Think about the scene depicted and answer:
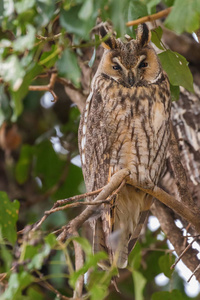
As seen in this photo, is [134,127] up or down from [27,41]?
down

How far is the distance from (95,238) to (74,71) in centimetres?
101

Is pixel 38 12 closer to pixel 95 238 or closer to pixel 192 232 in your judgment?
pixel 95 238

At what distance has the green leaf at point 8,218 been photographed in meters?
1.22

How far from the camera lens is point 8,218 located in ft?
4.17

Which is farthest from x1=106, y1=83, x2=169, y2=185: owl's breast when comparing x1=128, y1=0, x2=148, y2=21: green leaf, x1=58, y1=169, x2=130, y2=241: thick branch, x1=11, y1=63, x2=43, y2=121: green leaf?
x1=11, y1=63, x2=43, y2=121: green leaf

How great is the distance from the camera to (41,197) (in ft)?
9.96

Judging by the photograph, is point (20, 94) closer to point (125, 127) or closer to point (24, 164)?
point (125, 127)

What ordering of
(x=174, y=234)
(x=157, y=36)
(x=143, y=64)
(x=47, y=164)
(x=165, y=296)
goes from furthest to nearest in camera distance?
(x=47, y=164)
(x=174, y=234)
(x=143, y=64)
(x=165, y=296)
(x=157, y=36)

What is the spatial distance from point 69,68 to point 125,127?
0.90m

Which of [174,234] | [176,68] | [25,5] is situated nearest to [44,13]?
[25,5]

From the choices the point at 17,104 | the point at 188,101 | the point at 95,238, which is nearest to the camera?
the point at 17,104

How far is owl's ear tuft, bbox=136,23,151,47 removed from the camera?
1.93 meters

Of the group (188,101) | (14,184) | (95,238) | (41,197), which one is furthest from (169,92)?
(14,184)

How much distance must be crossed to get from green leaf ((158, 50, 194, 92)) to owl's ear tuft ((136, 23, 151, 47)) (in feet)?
0.79
